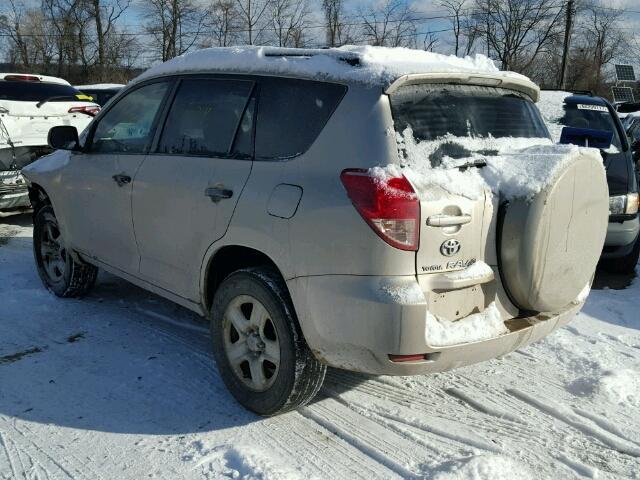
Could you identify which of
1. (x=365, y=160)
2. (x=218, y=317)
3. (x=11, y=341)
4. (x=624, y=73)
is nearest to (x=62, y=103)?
(x=11, y=341)

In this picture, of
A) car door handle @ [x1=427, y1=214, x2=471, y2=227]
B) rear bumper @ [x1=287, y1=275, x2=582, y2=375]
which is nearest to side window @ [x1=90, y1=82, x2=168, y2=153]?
rear bumper @ [x1=287, y1=275, x2=582, y2=375]

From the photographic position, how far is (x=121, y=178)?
4.01 meters

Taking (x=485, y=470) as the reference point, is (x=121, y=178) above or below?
above

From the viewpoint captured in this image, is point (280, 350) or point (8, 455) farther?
point (280, 350)

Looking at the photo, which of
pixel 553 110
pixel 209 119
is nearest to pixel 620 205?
pixel 553 110

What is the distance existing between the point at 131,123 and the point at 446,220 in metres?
2.50

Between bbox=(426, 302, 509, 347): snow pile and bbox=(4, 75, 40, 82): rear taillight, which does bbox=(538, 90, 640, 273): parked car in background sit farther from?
bbox=(4, 75, 40, 82): rear taillight

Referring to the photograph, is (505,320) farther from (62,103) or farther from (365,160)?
(62,103)

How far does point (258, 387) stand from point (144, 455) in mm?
640

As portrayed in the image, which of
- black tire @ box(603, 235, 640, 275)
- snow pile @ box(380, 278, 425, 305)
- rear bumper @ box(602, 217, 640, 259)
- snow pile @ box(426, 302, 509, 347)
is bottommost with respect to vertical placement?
black tire @ box(603, 235, 640, 275)

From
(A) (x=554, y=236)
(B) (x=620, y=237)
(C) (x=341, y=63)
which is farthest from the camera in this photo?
(B) (x=620, y=237)

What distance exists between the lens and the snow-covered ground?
2807mm

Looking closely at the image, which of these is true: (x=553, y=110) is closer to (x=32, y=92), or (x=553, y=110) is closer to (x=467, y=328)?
(x=467, y=328)

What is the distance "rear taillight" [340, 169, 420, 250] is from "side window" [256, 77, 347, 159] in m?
0.50
